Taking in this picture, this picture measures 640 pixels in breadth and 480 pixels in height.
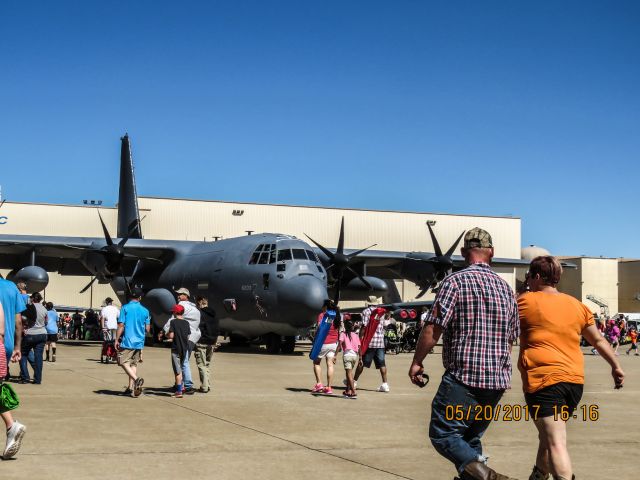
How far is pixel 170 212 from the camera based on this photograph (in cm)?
5384

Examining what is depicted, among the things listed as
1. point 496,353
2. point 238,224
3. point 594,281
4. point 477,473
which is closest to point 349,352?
point 496,353

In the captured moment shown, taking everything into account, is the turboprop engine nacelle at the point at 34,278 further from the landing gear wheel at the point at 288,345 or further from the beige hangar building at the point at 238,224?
the beige hangar building at the point at 238,224

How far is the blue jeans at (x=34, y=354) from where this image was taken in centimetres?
1481

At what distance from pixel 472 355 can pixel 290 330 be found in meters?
19.2

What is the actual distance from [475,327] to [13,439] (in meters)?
4.47

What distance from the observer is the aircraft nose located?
23.0 metres

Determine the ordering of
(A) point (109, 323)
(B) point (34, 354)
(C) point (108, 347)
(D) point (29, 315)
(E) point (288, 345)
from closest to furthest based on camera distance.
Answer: (D) point (29, 315) → (B) point (34, 354) → (C) point (108, 347) → (A) point (109, 323) → (E) point (288, 345)

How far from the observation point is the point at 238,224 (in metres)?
55.2

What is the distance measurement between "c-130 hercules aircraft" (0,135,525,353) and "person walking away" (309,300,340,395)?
330 inches

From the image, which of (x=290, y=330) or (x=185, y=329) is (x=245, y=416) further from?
(x=290, y=330)

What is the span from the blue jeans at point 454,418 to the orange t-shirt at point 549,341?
477 mm

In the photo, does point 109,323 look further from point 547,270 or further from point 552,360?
point 552,360

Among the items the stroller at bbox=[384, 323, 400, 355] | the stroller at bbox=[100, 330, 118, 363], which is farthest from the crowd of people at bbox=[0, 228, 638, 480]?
the stroller at bbox=[384, 323, 400, 355]

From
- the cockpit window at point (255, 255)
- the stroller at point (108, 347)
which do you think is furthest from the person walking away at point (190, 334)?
the cockpit window at point (255, 255)
